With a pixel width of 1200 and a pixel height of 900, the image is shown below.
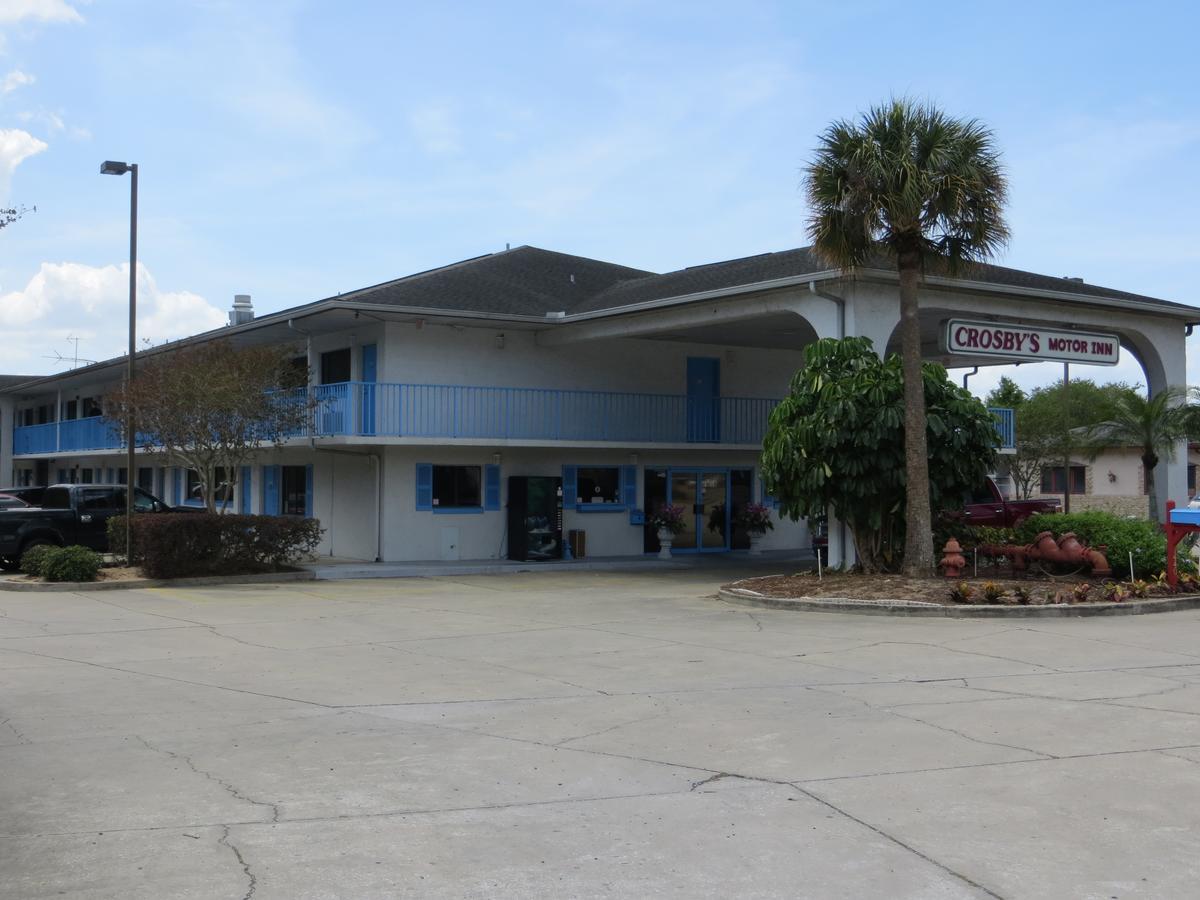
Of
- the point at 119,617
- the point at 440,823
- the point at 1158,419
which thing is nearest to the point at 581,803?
the point at 440,823

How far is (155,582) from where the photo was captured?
20922 millimetres

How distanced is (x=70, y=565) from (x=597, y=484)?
1193 centimetres

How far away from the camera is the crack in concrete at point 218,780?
6648 millimetres

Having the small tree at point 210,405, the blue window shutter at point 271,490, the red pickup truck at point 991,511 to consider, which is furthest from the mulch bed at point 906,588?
the blue window shutter at point 271,490

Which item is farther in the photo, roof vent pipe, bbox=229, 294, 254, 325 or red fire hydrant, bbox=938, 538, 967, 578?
roof vent pipe, bbox=229, 294, 254, 325

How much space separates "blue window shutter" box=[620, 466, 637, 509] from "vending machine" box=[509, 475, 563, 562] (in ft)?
7.44

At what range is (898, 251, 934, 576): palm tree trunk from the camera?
59.2 feet

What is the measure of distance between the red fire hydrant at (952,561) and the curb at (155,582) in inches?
451

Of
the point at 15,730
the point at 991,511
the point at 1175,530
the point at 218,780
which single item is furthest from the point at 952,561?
the point at 15,730

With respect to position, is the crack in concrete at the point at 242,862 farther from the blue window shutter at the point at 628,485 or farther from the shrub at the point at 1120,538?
the blue window shutter at the point at 628,485

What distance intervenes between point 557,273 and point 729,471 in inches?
260

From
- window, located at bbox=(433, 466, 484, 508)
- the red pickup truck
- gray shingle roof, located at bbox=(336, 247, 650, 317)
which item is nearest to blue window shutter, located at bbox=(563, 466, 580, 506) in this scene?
window, located at bbox=(433, 466, 484, 508)

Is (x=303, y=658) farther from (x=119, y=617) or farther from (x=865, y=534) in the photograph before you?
(x=865, y=534)

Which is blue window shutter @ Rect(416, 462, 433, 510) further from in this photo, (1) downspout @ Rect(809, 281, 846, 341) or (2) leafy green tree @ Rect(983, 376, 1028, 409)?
(2) leafy green tree @ Rect(983, 376, 1028, 409)
